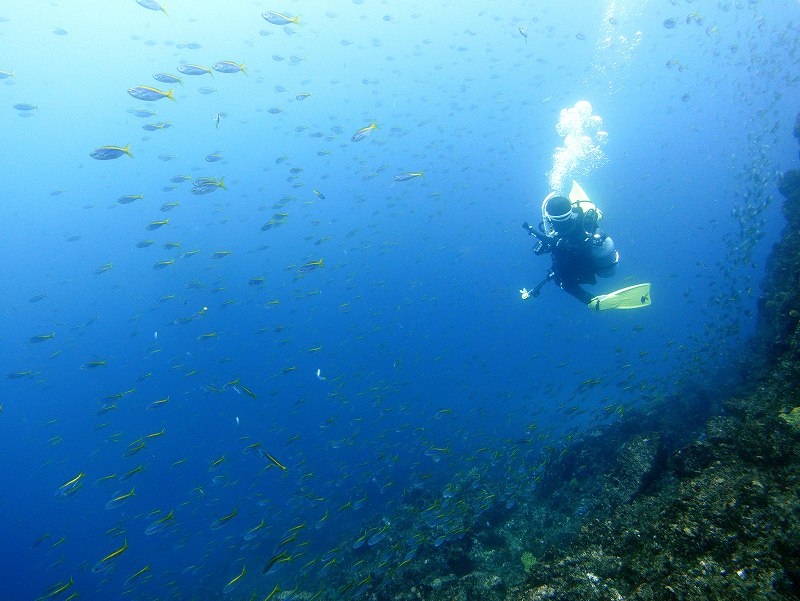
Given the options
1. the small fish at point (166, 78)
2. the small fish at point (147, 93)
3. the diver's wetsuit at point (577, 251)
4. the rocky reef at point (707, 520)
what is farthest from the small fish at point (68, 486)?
the diver's wetsuit at point (577, 251)

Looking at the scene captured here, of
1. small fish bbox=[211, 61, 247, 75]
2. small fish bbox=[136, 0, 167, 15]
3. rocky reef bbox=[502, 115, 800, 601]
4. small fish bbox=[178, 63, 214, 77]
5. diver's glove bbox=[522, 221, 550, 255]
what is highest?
small fish bbox=[136, 0, 167, 15]

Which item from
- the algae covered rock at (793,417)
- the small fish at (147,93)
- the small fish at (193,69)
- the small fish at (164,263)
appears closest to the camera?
the algae covered rock at (793,417)

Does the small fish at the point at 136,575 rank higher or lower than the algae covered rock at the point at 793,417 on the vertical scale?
lower

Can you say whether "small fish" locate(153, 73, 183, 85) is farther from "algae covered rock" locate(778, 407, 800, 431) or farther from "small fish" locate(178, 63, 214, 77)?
"algae covered rock" locate(778, 407, 800, 431)

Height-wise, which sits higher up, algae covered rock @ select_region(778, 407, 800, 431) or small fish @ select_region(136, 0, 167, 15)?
small fish @ select_region(136, 0, 167, 15)

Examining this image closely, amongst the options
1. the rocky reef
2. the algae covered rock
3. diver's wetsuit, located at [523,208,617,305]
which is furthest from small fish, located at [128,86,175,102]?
the algae covered rock

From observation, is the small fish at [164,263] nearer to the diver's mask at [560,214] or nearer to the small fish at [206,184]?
the small fish at [206,184]

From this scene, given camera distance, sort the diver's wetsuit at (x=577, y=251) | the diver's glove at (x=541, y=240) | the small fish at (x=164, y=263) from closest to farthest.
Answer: the diver's wetsuit at (x=577, y=251)
the diver's glove at (x=541, y=240)
the small fish at (x=164, y=263)

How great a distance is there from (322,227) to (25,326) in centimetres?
7460

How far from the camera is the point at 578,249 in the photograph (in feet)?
24.3

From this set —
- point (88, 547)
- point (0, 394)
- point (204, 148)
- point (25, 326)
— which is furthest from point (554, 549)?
point (25, 326)

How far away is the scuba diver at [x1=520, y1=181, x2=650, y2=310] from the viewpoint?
7238mm

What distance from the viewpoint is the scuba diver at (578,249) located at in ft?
23.7

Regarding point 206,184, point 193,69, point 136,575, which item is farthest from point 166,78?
point 136,575
